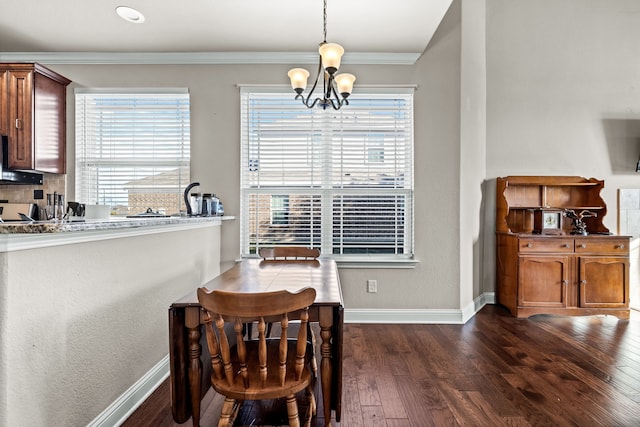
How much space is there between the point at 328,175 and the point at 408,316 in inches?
65.5

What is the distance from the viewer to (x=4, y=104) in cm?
319

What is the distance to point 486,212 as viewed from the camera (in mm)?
4031

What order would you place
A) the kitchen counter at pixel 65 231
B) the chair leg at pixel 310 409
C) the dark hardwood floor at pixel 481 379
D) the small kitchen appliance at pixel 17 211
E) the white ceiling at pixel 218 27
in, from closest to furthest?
the kitchen counter at pixel 65 231 < the chair leg at pixel 310 409 < the dark hardwood floor at pixel 481 379 < the white ceiling at pixel 218 27 < the small kitchen appliance at pixel 17 211

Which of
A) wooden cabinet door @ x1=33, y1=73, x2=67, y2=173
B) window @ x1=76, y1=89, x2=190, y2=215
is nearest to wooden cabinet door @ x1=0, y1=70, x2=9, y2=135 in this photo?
wooden cabinet door @ x1=33, y1=73, x2=67, y2=173

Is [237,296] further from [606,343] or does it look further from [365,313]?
[606,343]

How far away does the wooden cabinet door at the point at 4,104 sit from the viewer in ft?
10.4

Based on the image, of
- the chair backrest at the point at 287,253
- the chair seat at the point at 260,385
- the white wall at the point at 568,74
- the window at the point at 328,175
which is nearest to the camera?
the chair seat at the point at 260,385

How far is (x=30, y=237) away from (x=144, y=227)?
81 cm

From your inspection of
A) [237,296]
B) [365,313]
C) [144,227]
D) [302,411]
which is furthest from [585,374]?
[144,227]

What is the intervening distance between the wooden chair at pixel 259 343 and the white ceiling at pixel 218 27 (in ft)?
7.83

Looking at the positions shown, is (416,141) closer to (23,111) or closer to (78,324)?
(78,324)

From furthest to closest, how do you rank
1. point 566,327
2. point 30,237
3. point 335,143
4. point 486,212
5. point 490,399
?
point 486,212, point 335,143, point 566,327, point 490,399, point 30,237

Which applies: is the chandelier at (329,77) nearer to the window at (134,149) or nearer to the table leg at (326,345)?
the table leg at (326,345)

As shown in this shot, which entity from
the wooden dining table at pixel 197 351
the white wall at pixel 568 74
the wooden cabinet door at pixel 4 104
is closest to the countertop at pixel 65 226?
the wooden dining table at pixel 197 351
